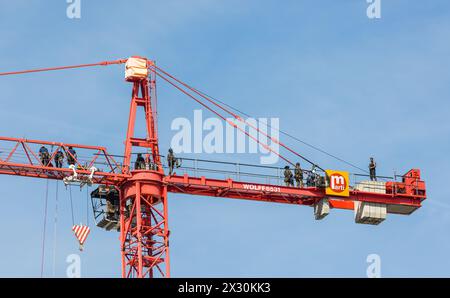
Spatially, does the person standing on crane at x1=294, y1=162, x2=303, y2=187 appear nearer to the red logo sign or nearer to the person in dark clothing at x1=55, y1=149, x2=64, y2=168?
the red logo sign

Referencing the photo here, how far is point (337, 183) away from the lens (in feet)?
392

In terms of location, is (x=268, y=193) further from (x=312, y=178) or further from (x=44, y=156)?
(x=44, y=156)

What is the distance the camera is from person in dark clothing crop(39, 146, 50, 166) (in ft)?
369

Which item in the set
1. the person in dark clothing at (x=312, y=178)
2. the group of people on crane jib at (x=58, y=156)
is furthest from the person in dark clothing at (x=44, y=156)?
the person in dark clothing at (x=312, y=178)

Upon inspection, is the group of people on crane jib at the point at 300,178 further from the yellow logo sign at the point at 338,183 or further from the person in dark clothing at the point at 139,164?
the person in dark clothing at the point at 139,164

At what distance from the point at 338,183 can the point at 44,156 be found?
25.4 m

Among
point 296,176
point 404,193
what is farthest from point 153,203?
point 404,193

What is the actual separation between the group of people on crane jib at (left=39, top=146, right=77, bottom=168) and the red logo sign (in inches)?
875

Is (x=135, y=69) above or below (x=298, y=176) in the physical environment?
above

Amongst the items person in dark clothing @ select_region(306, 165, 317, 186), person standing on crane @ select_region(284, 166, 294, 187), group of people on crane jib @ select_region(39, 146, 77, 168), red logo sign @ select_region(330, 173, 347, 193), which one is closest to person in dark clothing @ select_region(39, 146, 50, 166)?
group of people on crane jib @ select_region(39, 146, 77, 168)

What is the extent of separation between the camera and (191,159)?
379ft

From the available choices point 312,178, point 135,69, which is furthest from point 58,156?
point 312,178
